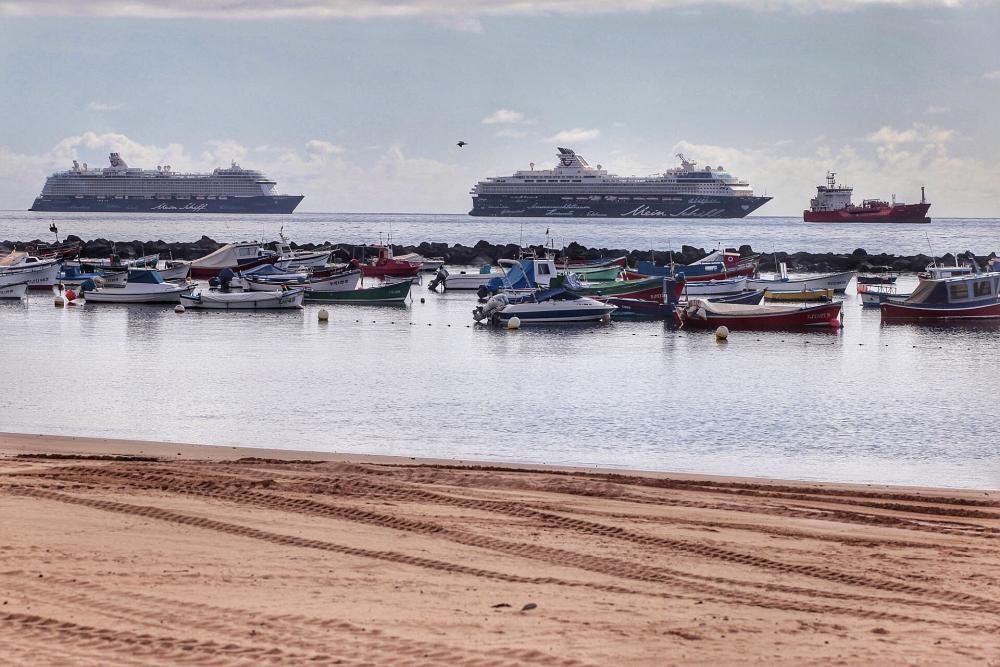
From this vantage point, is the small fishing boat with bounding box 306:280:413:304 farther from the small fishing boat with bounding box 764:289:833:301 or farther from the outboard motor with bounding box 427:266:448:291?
the small fishing boat with bounding box 764:289:833:301

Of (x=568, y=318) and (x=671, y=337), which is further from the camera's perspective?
(x=568, y=318)

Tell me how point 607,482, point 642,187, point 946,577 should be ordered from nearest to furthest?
point 946,577 < point 607,482 < point 642,187

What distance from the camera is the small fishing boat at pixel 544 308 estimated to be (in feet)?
116

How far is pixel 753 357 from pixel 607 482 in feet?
57.3

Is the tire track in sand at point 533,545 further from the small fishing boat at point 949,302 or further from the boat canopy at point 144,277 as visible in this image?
the boat canopy at point 144,277

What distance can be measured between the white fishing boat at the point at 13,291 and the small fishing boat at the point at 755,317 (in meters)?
24.9

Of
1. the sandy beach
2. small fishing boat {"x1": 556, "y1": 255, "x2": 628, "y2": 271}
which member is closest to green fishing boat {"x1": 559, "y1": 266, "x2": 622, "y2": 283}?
small fishing boat {"x1": 556, "y1": 255, "x2": 628, "y2": 271}

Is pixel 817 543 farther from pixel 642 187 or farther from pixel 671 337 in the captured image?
pixel 642 187

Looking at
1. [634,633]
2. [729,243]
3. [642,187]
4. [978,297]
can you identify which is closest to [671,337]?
[978,297]

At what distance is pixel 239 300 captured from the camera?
41.3 meters

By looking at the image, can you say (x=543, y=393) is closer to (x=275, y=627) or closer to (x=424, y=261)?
(x=275, y=627)

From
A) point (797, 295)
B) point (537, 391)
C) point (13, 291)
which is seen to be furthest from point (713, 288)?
point (13, 291)

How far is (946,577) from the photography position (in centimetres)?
720

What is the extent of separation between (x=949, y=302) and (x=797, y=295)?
788 centimetres
